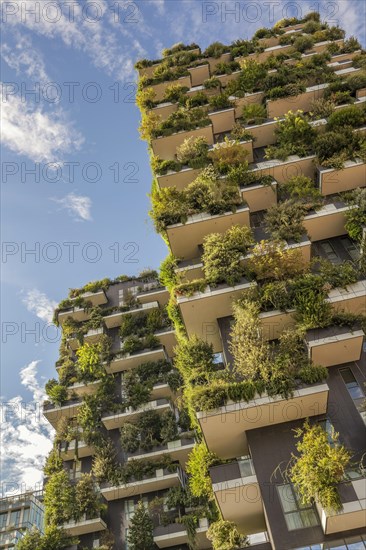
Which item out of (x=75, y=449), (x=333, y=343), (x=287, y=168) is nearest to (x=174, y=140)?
(x=287, y=168)

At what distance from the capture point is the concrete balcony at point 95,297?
37.1m

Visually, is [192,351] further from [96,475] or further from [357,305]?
[96,475]

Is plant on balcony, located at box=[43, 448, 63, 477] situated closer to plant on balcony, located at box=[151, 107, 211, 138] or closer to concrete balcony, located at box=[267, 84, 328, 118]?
plant on balcony, located at box=[151, 107, 211, 138]

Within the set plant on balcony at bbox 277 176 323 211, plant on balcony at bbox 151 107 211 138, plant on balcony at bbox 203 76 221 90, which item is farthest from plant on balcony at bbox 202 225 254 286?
plant on balcony at bbox 203 76 221 90

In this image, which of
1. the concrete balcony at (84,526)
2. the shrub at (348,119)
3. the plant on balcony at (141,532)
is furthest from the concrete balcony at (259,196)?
the concrete balcony at (84,526)

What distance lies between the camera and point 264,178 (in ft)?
74.6

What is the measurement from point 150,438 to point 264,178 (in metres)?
17.5

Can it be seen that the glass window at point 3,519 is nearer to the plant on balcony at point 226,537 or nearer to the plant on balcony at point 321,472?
the plant on balcony at point 226,537

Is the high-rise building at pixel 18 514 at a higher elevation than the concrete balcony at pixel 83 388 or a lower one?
higher

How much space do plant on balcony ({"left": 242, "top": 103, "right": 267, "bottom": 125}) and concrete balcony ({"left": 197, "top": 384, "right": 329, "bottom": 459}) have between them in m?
17.1

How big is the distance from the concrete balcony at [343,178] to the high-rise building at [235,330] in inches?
3.8

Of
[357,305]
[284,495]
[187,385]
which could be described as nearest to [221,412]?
[187,385]

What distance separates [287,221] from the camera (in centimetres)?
2039

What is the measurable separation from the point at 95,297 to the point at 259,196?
61.9 ft
